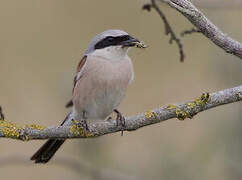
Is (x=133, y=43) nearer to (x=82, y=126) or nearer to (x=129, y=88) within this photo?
(x=82, y=126)

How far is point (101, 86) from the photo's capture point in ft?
10.6

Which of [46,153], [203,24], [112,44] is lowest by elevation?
[46,153]

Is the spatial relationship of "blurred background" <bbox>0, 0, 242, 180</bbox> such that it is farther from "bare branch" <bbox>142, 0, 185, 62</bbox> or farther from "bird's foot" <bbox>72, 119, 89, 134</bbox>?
"bird's foot" <bbox>72, 119, 89, 134</bbox>

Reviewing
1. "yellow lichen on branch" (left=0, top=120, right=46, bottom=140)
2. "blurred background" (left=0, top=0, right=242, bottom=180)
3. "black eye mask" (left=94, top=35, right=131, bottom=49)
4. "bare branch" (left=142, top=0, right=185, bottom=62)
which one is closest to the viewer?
"yellow lichen on branch" (left=0, top=120, right=46, bottom=140)

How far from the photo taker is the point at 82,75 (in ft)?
10.9

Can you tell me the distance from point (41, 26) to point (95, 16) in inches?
25.5

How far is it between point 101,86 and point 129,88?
223cm

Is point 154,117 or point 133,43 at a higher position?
point 133,43

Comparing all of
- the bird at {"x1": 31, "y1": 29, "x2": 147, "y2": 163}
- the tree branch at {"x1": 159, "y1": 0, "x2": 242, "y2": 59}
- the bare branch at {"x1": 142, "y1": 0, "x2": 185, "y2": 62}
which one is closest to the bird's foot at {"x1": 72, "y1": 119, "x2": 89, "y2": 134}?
the bird at {"x1": 31, "y1": 29, "x2": 147, "y2": 163}

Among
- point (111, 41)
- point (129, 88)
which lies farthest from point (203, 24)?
point (129, 88)

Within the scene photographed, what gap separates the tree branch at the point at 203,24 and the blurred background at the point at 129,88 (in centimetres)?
72

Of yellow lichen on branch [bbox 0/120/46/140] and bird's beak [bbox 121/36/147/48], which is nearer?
yellow lichen on branch [bbox 0/120/46/140]

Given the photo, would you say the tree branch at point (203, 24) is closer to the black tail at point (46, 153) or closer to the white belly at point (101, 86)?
the white belly at point (101, 86)

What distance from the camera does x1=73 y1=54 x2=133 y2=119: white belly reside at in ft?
10.6
